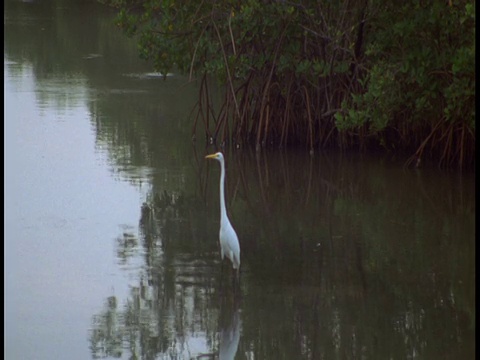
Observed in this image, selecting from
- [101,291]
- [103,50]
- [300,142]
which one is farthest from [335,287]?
[103,50]

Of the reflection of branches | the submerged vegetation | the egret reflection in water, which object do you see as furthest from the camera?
the submerged vegetation

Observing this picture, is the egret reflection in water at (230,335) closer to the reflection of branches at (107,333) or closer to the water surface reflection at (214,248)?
the water surface reflection at (214,248)

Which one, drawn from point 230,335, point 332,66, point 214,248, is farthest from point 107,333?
point 332,66

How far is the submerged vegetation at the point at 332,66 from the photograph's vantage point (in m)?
10.9

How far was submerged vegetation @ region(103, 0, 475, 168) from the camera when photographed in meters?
10.9

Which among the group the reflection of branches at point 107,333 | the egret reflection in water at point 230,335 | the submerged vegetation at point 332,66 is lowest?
the egret reflection in water at point 230,335

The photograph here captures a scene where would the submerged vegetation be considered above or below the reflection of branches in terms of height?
above

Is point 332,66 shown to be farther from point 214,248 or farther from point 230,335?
point 230,335

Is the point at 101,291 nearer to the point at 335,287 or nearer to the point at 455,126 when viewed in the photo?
the point at 335,287

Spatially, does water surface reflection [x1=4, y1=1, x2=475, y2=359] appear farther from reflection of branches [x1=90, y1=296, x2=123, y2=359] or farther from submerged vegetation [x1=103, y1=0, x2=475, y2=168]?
submerged vegetation [x1=103, y1=0, x2=475, y2=168]

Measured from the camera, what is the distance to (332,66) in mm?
11875

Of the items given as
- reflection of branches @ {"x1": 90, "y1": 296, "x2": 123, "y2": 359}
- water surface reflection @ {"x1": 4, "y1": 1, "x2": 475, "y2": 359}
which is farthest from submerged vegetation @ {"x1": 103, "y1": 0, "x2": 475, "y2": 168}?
reflection of branches @ {"x1": 90, "y1": 296, "x2": 123, "y2": 359}

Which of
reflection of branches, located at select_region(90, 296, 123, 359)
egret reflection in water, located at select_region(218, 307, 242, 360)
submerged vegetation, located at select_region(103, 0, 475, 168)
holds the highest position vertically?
submerged vegetation, located at select_region(103, 0, 475, 168)

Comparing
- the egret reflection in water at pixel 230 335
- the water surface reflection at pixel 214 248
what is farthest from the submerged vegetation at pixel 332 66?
the egret reflection in water at pixel 230 335
